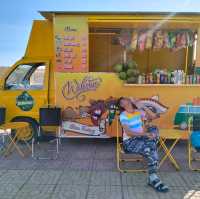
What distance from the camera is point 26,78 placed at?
243 inches

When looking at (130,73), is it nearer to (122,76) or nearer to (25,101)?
(122,76)

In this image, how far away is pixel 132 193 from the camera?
371cm

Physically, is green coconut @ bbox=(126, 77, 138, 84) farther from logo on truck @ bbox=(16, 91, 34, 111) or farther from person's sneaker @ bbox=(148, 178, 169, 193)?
person's sneaker @ bbox=(148, 178, 169, 193)

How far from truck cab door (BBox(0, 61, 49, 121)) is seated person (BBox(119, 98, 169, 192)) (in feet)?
7.35

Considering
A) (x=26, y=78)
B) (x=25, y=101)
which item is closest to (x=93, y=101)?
(x=25, y=101)

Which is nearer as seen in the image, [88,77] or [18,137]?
[88,77]

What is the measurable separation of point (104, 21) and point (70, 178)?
10.3ft

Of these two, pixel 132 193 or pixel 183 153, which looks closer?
pixel 132 193

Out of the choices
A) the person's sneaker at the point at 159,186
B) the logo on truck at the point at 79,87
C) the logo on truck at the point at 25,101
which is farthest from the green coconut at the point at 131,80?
the person's sneaker at the point at 159,186

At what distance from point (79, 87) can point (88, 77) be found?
0.28m

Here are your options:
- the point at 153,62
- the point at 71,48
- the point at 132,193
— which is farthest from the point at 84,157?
the point at 153,62

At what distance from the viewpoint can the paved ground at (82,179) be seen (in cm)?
367

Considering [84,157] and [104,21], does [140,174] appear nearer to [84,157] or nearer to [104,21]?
[84,157]

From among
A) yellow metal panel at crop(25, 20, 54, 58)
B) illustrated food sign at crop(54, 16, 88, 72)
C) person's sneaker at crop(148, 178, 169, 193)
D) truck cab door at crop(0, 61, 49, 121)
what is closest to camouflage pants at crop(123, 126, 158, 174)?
person's sneaker at crop(148, 178, 169, 193)
